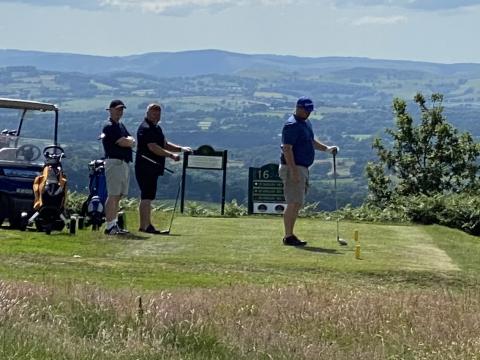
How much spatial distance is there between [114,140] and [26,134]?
4.35 m

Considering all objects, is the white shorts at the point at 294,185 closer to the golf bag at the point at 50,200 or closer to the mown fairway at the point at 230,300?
the mown fairway at the point at 230,300

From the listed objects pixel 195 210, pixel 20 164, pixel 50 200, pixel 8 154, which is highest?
pixel 8 154

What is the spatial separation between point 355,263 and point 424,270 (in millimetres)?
824

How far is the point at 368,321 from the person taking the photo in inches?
351

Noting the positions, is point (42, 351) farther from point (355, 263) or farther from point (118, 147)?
point (118, 147)

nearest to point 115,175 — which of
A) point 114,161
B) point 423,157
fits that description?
point 114,161

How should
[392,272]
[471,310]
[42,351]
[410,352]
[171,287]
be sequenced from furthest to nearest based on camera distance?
[392,272]
[171,287]
[471,310]
[410,352]
[42,351]

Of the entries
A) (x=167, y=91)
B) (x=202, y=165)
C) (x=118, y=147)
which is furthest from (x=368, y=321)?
(x=167, y=91)

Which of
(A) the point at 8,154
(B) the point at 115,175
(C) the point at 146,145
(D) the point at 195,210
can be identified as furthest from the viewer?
(D) the point at 195,210

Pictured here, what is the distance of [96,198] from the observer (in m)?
16.7

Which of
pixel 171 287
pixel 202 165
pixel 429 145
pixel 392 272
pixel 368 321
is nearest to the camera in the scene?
pixel 368 321

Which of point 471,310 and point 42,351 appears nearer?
point 42,351

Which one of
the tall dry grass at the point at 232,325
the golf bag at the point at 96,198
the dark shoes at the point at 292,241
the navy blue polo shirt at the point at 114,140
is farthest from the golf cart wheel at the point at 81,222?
the tall dry grass at the point at 232,325

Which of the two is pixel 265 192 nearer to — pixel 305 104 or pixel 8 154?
pixel 8 154
